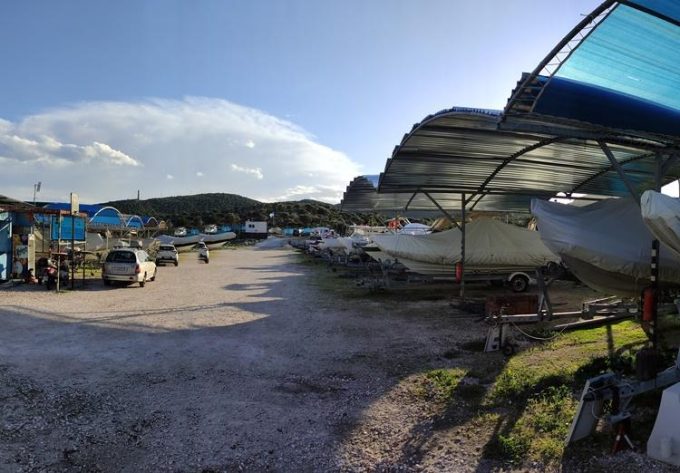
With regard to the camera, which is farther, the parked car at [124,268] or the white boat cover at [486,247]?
the parked car at [124,268]

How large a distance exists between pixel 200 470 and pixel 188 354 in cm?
422

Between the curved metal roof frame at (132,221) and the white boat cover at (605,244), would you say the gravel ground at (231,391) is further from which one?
the curved metal roof frame at (132,221)

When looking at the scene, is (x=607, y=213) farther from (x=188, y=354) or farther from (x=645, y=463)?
(x=188, y=354)

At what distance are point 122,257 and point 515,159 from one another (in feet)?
47.9

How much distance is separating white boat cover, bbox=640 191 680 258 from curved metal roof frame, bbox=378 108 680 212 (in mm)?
2756

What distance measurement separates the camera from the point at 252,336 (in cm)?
992

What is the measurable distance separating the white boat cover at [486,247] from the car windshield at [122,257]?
418 inches

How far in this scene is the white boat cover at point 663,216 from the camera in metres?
5.20

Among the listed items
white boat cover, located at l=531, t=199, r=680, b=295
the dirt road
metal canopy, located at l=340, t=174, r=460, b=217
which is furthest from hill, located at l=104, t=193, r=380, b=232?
white boat cover, located at l=531, t=199, r=680, b=295

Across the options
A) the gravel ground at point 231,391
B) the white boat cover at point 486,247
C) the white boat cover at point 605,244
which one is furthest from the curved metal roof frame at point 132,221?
the white boat cover at point 605,244

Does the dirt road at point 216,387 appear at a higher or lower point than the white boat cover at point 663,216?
lower

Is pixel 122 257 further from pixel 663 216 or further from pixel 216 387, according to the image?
pixel 663 216

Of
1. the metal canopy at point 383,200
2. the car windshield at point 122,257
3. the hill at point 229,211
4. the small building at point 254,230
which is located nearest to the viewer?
the car windshield at point 122,257

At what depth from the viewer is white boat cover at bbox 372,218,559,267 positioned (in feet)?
53.8
